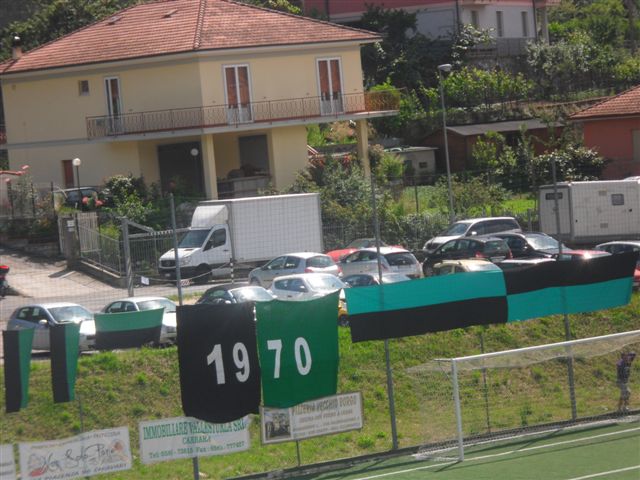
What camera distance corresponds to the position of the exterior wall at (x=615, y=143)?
46.9 m

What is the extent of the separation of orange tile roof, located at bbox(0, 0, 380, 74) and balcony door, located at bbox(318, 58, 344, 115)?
1027 mm

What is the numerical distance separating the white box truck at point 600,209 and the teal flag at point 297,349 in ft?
53.7

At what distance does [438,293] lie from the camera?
1859 cm

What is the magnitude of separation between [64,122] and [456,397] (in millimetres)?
31575

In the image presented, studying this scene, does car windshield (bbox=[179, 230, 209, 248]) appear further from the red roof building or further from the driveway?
the red roof building

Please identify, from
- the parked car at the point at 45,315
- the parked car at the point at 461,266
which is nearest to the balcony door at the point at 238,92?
the parked car at the point at 461,266

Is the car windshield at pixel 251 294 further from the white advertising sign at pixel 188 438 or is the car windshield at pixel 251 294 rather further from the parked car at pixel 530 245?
the parked car at pixel 530 245

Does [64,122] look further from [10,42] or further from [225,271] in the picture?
[225,271]

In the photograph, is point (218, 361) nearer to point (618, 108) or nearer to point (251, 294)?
point (251, 294)

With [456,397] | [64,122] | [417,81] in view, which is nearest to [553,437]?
[456,397]

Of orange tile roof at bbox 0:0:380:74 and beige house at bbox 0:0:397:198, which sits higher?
orange tile roof at bbox 0:0:380:74

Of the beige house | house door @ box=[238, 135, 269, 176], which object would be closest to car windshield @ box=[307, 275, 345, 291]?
the beige house

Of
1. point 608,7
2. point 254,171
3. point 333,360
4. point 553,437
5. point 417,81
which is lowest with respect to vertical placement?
point 553,437

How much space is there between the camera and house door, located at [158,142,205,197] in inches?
1750
